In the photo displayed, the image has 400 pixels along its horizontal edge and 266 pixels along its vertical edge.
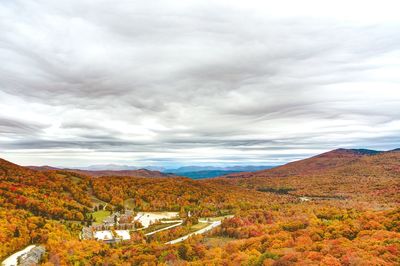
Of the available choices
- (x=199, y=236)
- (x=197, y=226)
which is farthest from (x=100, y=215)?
(x=199, y=236)

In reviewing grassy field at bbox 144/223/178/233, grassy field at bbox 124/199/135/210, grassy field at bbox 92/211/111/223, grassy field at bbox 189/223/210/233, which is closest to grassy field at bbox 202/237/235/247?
grassy field at bbox 189/223/210/233

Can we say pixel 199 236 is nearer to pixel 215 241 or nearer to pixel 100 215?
pixel 215 241

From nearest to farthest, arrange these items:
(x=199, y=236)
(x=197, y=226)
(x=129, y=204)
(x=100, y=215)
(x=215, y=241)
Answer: (x=215, y=241), (x=199, y=236), (x=197, y=226), (x=100, y=215), (x=129, y=204)

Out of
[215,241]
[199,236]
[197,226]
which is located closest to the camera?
[215,241]

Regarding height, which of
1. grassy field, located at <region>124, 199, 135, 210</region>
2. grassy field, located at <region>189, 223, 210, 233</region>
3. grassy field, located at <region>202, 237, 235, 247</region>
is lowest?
grassy field, located at <region>189, 223, 210, 233</region>

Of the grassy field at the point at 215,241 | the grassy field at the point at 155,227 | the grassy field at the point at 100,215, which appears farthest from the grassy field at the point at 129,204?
the grassy field at the point at 215,241

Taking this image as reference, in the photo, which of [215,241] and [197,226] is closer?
[215,241]

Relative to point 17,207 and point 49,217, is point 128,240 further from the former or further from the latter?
point 17,207

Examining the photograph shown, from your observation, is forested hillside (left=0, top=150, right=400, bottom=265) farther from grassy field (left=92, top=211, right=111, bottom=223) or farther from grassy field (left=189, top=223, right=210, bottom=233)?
grassy field (left=92, top=211, right=111, bottom=223)
